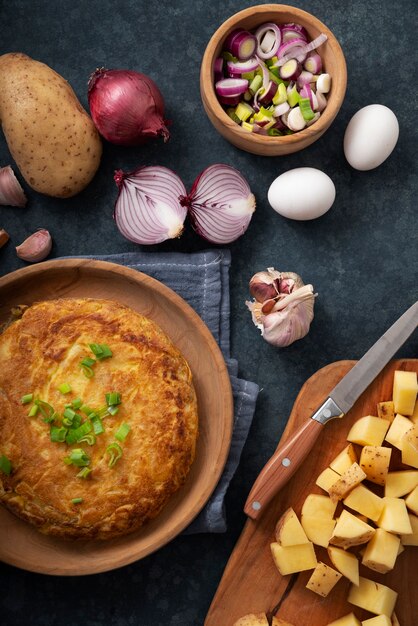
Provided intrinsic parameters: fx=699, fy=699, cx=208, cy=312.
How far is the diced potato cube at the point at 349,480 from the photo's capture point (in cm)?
243

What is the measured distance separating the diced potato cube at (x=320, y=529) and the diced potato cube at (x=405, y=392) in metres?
0.47

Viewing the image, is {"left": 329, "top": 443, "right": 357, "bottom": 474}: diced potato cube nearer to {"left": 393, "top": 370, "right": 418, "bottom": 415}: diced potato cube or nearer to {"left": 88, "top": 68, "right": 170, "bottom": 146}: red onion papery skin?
{"left": 393, "top": 370, "right": 418, "bottom": 415}: diced potato cube

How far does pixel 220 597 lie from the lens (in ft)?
8.23

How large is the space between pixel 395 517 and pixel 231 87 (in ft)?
5.30

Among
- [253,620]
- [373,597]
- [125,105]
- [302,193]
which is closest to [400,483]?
[373,597]

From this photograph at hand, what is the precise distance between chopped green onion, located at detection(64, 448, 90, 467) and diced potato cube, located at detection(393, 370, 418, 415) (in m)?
1.11

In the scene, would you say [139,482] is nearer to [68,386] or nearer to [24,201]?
[68,386]

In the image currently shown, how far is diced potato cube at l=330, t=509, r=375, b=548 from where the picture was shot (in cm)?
240

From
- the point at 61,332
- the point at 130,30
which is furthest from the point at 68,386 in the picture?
the point at 130,30

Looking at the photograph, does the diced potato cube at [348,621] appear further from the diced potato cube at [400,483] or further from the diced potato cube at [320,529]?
the diced potato cube at [400,483]

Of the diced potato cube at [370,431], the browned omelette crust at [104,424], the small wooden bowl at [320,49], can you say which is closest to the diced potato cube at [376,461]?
the diced potato cube at [370,431]

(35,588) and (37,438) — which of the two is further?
(35,588)

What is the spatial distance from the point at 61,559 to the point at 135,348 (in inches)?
29.9

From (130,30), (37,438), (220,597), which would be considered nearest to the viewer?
(37,438)
